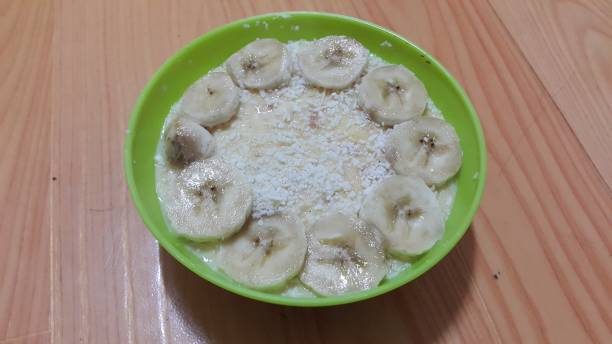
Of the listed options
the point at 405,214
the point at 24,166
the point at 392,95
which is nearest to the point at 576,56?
the point at 392,95

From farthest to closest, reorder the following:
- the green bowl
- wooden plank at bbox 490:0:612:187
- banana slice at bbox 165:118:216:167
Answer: wooden plank at bbox 490:0:612:187
banana slice at bbox 165:118:216:167
the green bowl

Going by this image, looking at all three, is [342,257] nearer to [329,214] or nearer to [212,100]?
[329,214]

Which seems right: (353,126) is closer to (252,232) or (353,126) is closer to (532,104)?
(252,232)

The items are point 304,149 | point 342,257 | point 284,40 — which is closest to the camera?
point 342,257

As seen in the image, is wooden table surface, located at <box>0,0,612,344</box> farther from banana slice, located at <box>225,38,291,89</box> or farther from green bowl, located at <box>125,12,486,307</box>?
banana slice, located at <box>225,38,291,89</box>

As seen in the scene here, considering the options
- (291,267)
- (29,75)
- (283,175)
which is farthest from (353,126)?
(29,75)

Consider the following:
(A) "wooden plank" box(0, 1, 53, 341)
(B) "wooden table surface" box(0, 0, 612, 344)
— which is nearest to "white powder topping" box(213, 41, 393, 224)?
(B) "wooden table surface" box(0, 0, 612, 344)
